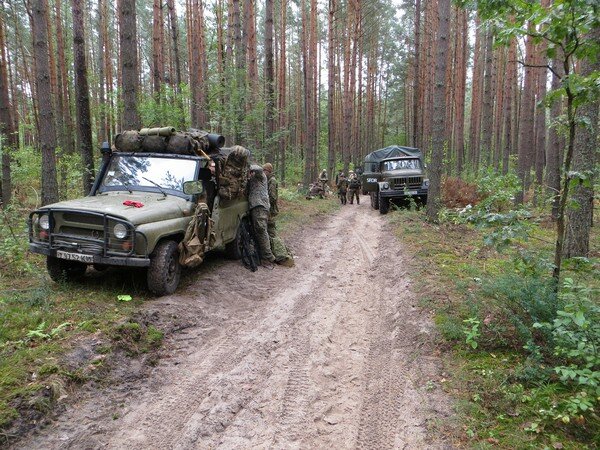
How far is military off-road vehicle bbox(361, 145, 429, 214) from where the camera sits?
16797 millimetres

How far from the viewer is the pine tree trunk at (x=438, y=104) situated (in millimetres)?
11539

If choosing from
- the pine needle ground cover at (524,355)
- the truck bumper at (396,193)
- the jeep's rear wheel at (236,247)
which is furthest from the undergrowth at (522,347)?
the truck bumper at (396,193)

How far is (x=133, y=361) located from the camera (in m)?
4.21

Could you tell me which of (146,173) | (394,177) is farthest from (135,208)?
(394,177)

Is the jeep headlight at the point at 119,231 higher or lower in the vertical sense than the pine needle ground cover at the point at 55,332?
higher

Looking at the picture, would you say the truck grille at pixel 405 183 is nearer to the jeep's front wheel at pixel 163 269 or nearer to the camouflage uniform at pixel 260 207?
the camouflage uniform at pixel 260 207

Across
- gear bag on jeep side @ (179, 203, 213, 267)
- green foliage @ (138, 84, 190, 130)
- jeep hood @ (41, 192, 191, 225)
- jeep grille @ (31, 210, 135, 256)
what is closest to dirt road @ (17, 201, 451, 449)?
gear bag on jeep side @ (179, 203, 213, 267)

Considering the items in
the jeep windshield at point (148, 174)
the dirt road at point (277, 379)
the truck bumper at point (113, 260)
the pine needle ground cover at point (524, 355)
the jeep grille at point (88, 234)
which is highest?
the jeep windshield at point (148, 174)

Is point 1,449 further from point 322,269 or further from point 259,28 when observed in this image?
point 259,28

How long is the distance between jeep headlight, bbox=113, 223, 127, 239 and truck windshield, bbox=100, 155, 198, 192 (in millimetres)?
1358

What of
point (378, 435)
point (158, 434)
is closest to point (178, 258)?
point (158, 434)

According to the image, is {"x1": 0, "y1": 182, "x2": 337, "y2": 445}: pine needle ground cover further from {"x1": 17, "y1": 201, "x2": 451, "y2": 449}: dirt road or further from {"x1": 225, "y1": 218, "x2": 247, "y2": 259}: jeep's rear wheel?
{"x1": 225, "y1": 218, "x2": 247, "y2": 259}: jeep's rear wheel

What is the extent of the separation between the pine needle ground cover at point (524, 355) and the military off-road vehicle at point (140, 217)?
357cm

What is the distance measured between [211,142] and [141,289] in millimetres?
2923
